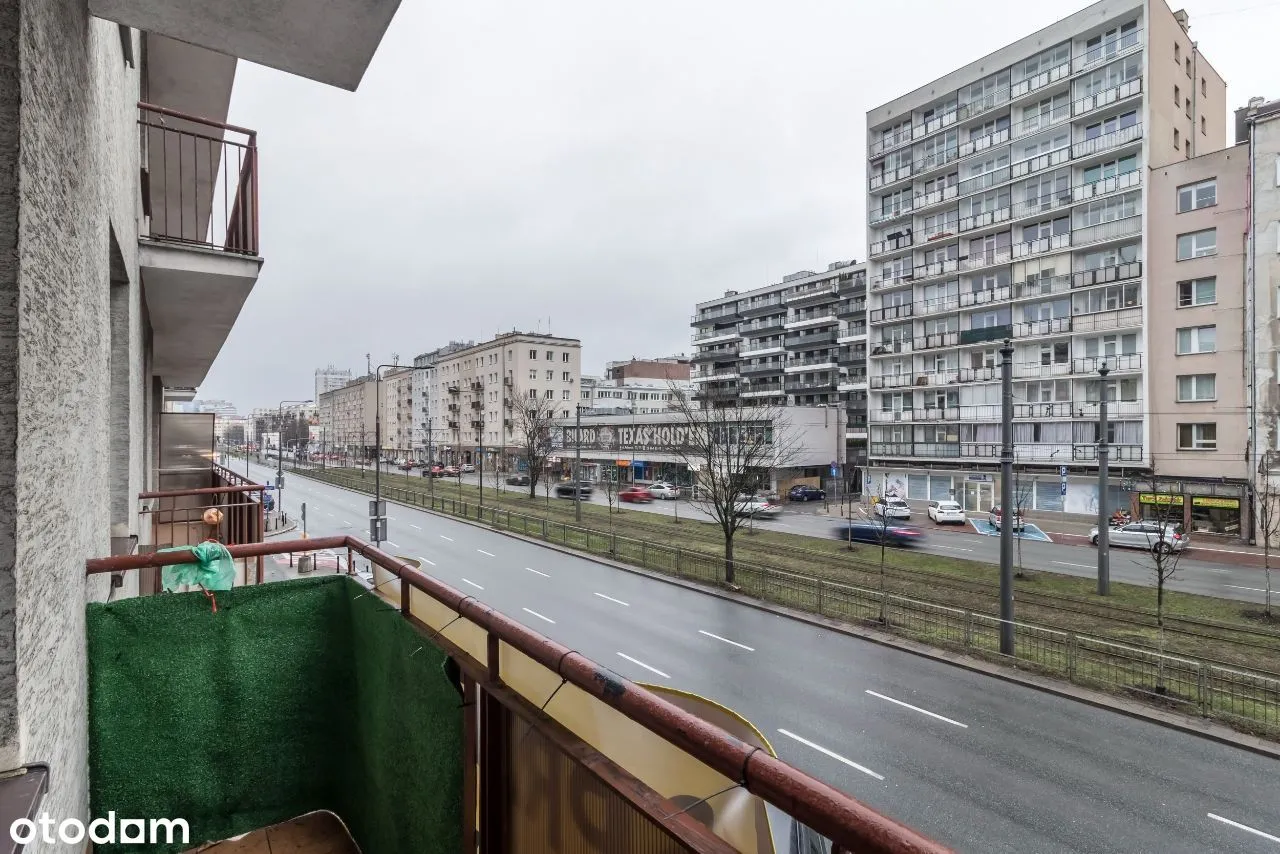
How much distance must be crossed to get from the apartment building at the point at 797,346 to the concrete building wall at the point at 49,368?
164ft

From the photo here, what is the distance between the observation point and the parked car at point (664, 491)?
159ft

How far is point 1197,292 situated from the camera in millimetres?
30750

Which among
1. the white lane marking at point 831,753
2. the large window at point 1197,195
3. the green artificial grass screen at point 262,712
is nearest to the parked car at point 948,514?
the large window at point 1197,195

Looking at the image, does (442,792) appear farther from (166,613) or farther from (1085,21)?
(1085,21)

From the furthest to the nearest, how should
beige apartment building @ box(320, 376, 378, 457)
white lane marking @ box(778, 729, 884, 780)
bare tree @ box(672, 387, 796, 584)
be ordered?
beige apartment building @ box(320, 376, 378, 457), bare tree @ box(672, 387, 796, 584), white lane marking @ box(778, 729, 884, 780)

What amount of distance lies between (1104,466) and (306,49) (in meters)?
21.0

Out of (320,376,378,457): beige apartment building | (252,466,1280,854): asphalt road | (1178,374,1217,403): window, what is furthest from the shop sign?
(320,376,378,457): beige apartment building

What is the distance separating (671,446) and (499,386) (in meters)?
41.3

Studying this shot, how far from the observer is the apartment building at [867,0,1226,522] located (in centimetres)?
3303

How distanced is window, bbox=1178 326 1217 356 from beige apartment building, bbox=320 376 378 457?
94245 mm

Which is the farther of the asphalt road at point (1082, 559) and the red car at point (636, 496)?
the red car at point (636, 496)

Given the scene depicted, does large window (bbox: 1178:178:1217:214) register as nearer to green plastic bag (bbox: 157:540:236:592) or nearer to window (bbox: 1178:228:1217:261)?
window (bbox: 1178:228:1217:261)

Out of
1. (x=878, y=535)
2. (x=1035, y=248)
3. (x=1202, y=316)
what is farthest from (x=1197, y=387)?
(x=878, y=535)

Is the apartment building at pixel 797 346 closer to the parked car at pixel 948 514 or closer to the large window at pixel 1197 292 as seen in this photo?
the parked car at pixel 948 514
